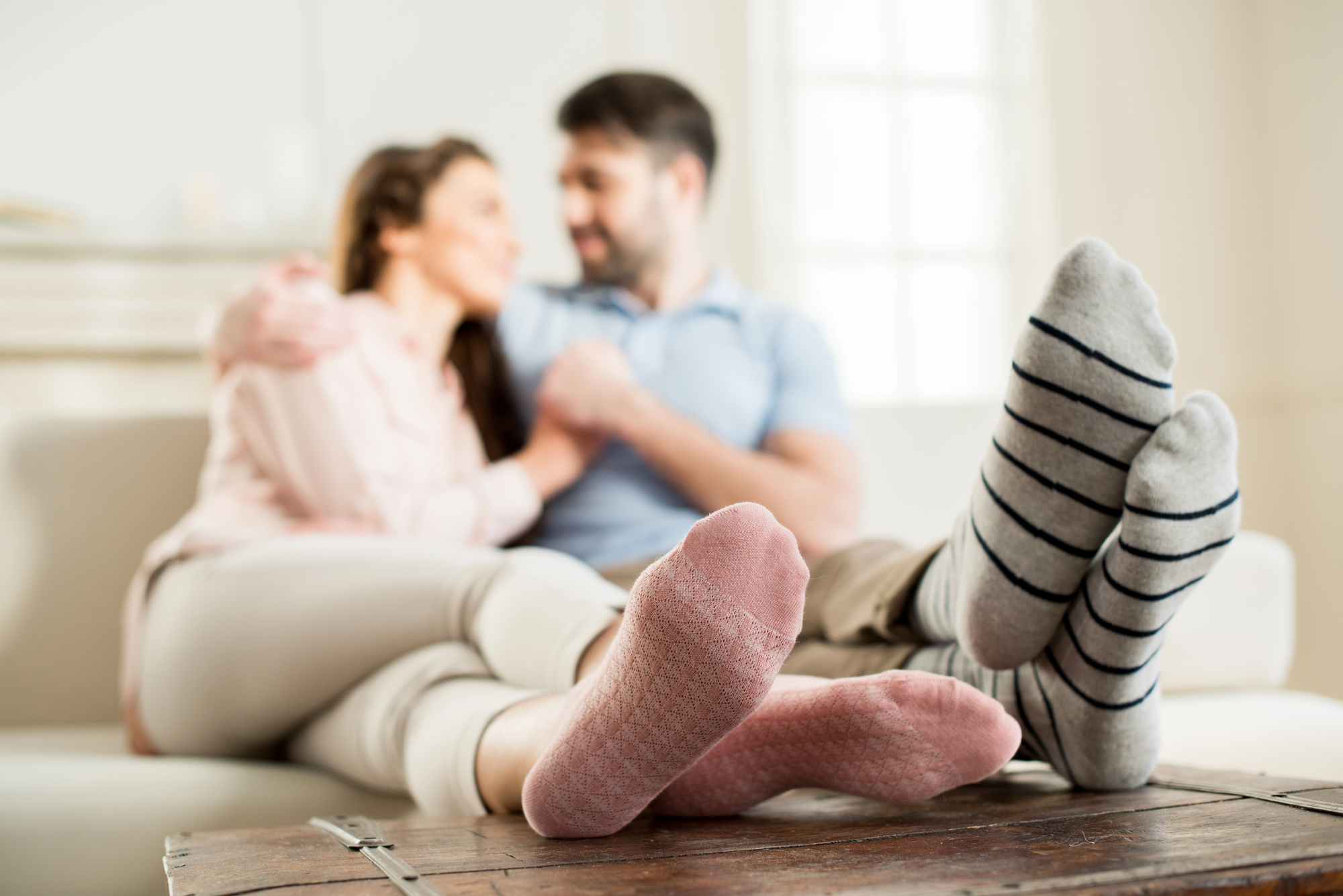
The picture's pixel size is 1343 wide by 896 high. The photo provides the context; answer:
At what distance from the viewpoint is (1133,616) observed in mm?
533

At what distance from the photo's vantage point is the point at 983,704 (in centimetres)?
47

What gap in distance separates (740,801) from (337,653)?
1.24ft

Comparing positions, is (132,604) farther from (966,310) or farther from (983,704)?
(966,310)

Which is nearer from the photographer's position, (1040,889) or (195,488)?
(1040,889)

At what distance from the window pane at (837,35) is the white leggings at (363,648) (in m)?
1.70

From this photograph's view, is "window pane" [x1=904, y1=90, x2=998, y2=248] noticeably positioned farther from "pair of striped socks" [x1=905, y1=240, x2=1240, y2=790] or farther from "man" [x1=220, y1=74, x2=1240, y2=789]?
"pair of striped socks" [x1=905, y1=240, x2=1240, y2=790]

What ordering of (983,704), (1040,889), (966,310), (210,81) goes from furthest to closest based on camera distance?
(966,310) → (210,81) → (983,704) → (1040,889)

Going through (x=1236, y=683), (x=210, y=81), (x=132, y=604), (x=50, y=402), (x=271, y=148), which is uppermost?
(x=210, y=81)

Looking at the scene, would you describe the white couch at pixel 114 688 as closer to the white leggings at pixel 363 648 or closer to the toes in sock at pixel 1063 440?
the white leggings at pixel 363 648

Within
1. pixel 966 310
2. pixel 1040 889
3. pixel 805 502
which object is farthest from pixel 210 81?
pixel 1040 889

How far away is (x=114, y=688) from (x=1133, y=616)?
108 centimetres

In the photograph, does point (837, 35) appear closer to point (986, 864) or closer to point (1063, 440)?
point (1063, 440)

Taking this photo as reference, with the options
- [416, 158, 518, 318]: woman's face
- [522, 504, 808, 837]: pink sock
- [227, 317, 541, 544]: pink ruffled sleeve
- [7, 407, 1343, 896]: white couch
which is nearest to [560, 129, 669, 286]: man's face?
[416, 158, 518, 318]: woman's face

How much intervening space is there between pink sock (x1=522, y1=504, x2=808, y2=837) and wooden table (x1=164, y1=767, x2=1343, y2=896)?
0.04 meters
